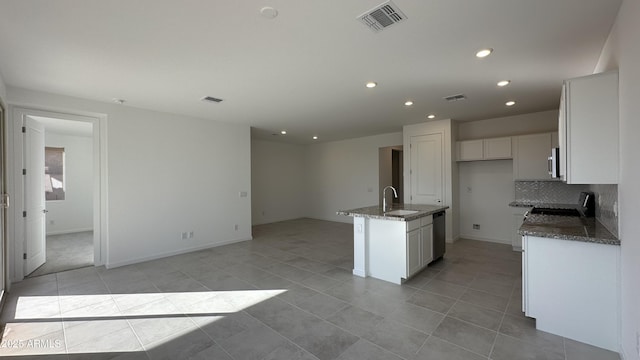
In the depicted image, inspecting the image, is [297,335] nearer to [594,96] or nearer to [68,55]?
[594,96]

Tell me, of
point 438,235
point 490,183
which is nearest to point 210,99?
point 438,235

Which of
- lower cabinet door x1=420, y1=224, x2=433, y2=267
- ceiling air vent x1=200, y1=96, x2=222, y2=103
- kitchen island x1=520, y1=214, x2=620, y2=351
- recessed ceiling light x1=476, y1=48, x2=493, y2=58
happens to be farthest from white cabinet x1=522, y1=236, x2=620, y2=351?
ceiling air vent x1=200, y1=96, x2=222, y2=103

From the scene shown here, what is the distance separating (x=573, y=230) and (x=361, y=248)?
2327 millimetres

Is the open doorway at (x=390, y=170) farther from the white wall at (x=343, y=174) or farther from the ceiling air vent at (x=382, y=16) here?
the ceiling air vent at (x=382, y=16)

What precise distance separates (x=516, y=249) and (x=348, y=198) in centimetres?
453

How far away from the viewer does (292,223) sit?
8.60 metres

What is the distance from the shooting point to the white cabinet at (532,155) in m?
4.91

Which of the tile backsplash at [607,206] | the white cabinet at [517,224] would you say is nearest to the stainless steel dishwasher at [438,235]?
the white cabinet at [517,224]

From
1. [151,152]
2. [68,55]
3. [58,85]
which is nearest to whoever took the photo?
[68,55]

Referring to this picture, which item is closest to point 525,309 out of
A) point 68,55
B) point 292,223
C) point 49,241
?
point 68,55

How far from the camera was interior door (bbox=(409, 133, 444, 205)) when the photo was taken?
593 centimetres

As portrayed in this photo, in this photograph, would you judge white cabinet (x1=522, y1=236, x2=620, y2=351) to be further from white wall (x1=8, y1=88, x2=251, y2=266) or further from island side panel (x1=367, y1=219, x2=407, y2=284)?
white wall (x1=8, y1=88, x2=251, y2=266)

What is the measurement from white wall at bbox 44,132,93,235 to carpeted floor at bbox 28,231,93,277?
42 centimetres

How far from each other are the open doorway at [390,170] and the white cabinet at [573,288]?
194 inches
